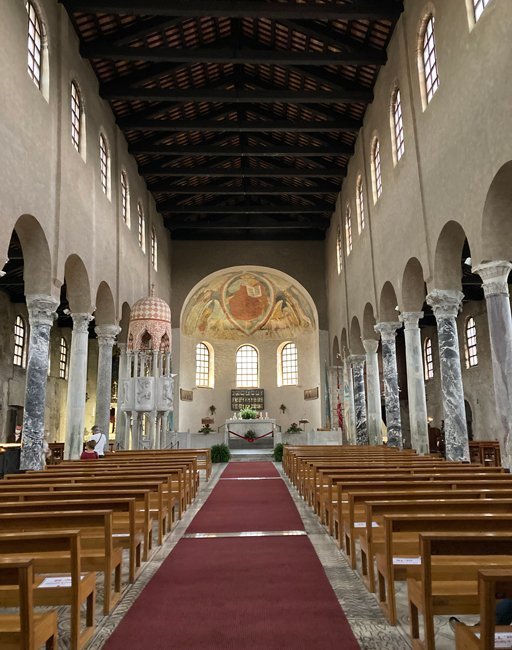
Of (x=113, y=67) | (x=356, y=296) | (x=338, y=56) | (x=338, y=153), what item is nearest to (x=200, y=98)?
(x=113, y=67)

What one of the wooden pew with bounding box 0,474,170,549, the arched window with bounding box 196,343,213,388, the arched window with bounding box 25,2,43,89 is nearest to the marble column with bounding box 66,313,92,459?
the arched window with bounding box 25,2,43,89

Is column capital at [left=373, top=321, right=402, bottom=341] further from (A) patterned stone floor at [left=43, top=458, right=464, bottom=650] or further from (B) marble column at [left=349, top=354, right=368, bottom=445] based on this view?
(A) patterned stone floor at [left=43, top=458, right=464, bottom=650]

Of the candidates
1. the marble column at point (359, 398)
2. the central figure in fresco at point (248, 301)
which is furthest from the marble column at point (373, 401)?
the central figure in fresco at point (248, 301)

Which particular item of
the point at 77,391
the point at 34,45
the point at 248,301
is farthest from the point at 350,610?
the point at 248,301

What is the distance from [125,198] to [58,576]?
17.8 m

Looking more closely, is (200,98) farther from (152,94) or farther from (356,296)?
(356,296)

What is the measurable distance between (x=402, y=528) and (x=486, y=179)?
8.02 meters

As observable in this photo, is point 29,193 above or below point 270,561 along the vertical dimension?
above

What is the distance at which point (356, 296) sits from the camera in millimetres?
21312

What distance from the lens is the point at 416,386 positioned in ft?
50.8

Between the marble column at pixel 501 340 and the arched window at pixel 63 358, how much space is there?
72.9 feet

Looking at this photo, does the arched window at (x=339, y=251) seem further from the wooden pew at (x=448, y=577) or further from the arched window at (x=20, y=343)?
the wooden pew at (x=448, y=577)

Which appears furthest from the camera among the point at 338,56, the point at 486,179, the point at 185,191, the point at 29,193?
the point at 185,191

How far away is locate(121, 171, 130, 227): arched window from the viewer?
19.8 m
